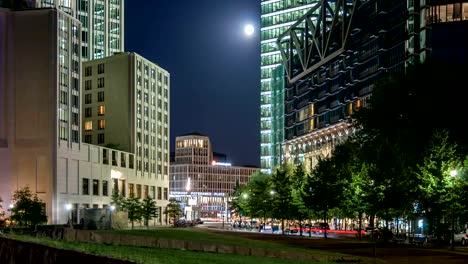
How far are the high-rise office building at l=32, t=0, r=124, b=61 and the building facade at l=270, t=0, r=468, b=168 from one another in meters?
48.3

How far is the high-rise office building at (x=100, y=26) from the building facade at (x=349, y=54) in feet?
159


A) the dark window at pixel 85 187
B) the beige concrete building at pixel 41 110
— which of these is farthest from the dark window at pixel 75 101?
the dark window at pixel 85 187

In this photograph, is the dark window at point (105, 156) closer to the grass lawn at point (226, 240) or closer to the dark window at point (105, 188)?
the dark window at point (105, 188)

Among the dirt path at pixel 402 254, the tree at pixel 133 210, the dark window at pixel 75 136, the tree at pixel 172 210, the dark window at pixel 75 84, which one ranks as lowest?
the tree at pixel 172 210

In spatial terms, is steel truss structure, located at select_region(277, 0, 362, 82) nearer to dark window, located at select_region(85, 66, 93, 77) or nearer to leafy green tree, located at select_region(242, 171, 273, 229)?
leafy green tree, located at select_region(242, 171, 273, 229)

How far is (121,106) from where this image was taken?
505 feet

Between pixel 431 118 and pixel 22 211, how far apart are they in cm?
5752

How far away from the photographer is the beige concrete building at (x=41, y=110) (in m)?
115

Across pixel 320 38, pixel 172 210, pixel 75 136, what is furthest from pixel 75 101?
pixel 320 38

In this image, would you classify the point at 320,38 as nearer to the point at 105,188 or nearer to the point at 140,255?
the point at 105,188

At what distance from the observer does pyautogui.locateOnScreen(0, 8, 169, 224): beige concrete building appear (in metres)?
115

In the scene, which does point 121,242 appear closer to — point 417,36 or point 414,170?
point 414,170

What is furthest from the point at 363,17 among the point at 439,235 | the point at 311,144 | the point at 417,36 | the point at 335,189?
the point at 439,235

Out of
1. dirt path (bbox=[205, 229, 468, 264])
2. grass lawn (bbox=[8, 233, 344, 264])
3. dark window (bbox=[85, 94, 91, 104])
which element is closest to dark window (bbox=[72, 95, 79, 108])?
dark window (bbox=[85, 94, 91, 104])
